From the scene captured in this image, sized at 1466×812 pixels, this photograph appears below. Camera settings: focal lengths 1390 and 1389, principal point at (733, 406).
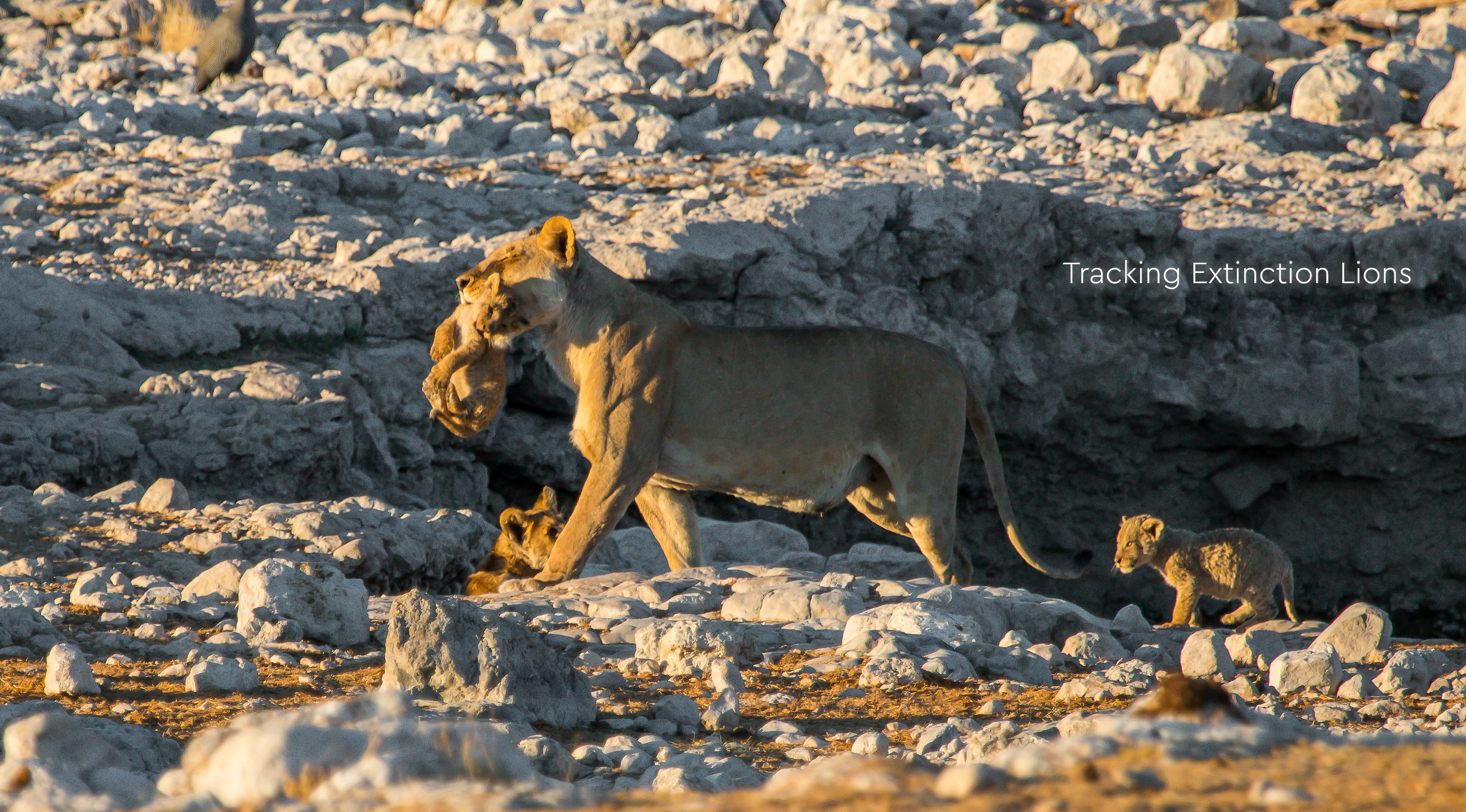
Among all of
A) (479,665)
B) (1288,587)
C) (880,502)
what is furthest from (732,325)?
(479,665)

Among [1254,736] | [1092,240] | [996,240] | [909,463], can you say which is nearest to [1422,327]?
[1092,240]

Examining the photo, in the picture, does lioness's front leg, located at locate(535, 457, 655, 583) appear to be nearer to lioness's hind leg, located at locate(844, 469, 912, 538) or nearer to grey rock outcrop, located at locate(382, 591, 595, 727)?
lioness's hind leg, located at locate(844, 469, 912, 538)

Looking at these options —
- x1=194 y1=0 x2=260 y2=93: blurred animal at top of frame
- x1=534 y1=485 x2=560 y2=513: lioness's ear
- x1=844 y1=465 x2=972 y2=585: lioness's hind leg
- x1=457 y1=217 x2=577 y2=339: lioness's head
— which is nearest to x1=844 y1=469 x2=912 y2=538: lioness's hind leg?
x1=844 y1=465 x2=972 y2=585: lioness's hind leg

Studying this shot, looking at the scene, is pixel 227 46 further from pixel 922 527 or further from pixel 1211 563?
pixel 1211 563

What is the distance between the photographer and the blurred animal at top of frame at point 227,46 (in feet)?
48.0

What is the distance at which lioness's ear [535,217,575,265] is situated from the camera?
6.53 metres

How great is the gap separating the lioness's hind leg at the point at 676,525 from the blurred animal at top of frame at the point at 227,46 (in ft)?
32.0

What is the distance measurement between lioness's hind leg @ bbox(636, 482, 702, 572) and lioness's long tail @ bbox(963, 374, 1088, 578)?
158cm

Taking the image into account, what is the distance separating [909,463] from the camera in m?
6.96

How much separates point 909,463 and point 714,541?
1949mm

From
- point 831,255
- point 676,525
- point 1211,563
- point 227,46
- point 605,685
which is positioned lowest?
point 1211,563

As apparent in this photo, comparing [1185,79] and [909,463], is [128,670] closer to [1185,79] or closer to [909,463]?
[909,463]

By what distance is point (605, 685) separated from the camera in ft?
15.2

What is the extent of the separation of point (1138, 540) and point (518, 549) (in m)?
3.23
